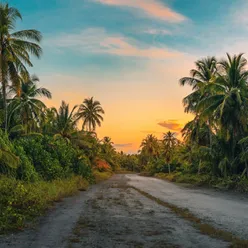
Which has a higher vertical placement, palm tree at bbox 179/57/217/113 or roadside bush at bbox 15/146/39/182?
palm tree at bbox 179/57/217/113

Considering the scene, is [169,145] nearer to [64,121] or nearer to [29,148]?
[64,121]

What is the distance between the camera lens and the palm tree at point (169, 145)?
66.3 m

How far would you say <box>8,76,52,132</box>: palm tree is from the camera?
33.4 metres

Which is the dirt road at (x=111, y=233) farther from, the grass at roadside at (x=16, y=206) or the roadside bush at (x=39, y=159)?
the roadside bush at (x=39, y=159)

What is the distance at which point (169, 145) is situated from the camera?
2682 inches

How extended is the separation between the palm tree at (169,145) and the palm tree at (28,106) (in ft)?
117

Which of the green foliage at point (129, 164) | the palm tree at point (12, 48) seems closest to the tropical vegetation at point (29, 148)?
the palm tree at point (12, 48)

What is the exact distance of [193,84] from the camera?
36.0 m

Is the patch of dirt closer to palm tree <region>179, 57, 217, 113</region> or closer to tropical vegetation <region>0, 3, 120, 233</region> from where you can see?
tropical vegetation <region>0, 3, 120, 233</region>

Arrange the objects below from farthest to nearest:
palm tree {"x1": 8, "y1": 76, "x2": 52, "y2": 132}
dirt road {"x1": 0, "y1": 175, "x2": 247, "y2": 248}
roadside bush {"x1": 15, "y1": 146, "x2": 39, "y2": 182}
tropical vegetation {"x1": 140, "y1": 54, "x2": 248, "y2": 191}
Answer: palm tree {"x1": 8, "y1": 76, "x2": 52, "y2": 132} → tropical vegetation {"x1": 140, "y1": 54, "x2": 248, "y2": 191} → roadside bush {"x1": 15, "y1": 146, "x2": 39, "y2": 182} → dirt road {"x1": 0, "y1": 175, "x2": 247, "y2": 248}

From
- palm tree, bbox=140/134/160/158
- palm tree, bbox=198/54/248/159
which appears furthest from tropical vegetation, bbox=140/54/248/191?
palm tree, bbox=140/134/160/158

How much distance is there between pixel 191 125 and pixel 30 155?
22.0 metres

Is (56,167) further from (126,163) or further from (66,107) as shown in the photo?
(126,163)

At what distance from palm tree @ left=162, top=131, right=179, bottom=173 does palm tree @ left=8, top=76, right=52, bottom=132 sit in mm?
35656
